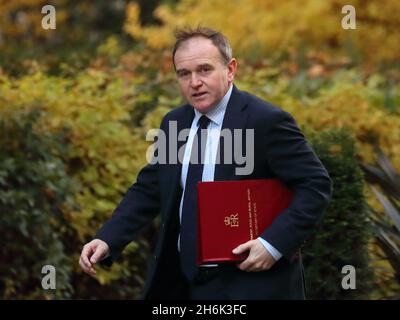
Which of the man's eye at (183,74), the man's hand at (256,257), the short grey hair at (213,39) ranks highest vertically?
the short grey hair at (213,39)

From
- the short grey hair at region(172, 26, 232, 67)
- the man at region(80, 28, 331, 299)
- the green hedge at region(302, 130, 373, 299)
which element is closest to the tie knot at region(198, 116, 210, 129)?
the man at region(80, 28, 331, 299)

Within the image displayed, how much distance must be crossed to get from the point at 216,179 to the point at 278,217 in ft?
1.02

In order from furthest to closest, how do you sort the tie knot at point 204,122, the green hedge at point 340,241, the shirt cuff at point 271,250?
the green hedge at point 340,241
the tie knot at point 204,122
the shirt cuff at point 271,250

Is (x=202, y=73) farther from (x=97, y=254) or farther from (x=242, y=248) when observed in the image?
(x=97, y=254)

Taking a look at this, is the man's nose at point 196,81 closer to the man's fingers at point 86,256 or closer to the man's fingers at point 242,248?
the man's fingers at point 242,248

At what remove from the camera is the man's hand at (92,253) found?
413cm

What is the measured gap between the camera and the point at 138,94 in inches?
304

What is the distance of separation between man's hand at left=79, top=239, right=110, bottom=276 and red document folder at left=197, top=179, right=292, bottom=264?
0.47 meters

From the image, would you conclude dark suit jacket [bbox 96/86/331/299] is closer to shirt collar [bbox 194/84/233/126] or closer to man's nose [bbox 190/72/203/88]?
shirt collar [bbox 194/84/233/126]

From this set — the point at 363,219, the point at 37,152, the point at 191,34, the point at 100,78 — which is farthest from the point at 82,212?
the point at 191,34

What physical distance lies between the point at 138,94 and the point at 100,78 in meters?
0.66

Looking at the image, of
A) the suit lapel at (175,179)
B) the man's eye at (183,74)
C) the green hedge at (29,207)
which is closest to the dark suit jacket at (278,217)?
the suit lapel at (175,179)

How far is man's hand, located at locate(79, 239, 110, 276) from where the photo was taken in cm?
413
